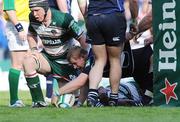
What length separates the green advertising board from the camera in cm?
923

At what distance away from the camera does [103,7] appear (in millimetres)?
9672

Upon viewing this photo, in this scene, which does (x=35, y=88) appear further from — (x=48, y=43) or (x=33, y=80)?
(x=48, y=43)

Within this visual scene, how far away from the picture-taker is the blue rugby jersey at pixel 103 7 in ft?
31.7

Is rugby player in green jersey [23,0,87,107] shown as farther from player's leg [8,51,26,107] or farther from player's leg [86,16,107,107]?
player's leg [86,16,107,107]

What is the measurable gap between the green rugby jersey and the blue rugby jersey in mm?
534

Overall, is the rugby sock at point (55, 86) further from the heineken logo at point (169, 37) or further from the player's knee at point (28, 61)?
the heineken logo at point (169, 37)

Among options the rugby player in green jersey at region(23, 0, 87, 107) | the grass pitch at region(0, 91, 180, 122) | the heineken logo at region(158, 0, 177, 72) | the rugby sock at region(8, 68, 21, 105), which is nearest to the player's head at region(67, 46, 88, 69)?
the rugby player in green jersey at region(23, 0, 87, 107)

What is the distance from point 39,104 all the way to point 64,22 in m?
1.18

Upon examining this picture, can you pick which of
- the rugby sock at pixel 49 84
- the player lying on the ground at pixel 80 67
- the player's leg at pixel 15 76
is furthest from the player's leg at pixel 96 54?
the rugby sock at pixel 49 84

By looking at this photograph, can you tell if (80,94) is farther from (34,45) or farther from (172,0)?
(172,0)

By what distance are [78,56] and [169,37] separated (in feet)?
4.90

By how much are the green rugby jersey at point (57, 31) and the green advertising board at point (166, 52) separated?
126 centimetres

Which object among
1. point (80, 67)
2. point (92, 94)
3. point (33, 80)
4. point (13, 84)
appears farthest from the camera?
point (13, 84)

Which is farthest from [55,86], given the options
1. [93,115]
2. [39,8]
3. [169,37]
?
[93,115]
